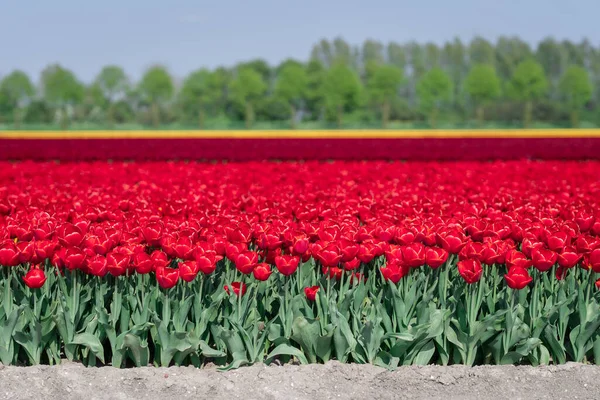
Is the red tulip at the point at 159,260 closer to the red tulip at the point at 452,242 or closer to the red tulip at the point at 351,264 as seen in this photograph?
the red tulip at the point at 351,264

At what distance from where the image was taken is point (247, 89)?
214ft

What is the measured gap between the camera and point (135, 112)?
2714 inches

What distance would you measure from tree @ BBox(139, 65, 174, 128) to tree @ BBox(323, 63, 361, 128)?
1374 cm

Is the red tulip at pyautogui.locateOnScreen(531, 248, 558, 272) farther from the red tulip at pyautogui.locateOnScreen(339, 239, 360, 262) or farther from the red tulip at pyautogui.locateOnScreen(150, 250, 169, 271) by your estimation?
the red tulip at pyautogui.locateOnScreen(150, 250, 169, 271)

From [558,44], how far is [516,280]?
323ft

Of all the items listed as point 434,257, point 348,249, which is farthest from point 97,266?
point 434,257

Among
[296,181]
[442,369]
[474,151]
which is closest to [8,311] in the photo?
[442,369]

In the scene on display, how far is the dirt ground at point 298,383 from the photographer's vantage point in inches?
165

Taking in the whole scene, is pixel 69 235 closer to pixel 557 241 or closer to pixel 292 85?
pixel 557 241

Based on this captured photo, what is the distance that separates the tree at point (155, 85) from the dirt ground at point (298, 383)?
206 ft

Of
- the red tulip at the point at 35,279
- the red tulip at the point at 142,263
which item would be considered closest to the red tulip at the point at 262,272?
the red tulip at the point at 142,263

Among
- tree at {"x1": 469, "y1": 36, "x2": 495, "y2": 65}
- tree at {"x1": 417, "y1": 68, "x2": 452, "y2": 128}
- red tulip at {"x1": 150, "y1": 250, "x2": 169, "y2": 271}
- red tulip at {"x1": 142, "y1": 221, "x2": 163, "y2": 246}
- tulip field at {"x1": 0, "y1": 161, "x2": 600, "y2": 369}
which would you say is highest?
tree at {"x1": 469, "y1": 36, "x2": 495, "y2": 65}

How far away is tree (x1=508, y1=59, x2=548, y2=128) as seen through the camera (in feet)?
218

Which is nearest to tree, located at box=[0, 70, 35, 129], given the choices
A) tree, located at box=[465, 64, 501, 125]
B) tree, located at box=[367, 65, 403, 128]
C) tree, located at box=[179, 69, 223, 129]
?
tree, located at box=[179, 69, 223, 129]
